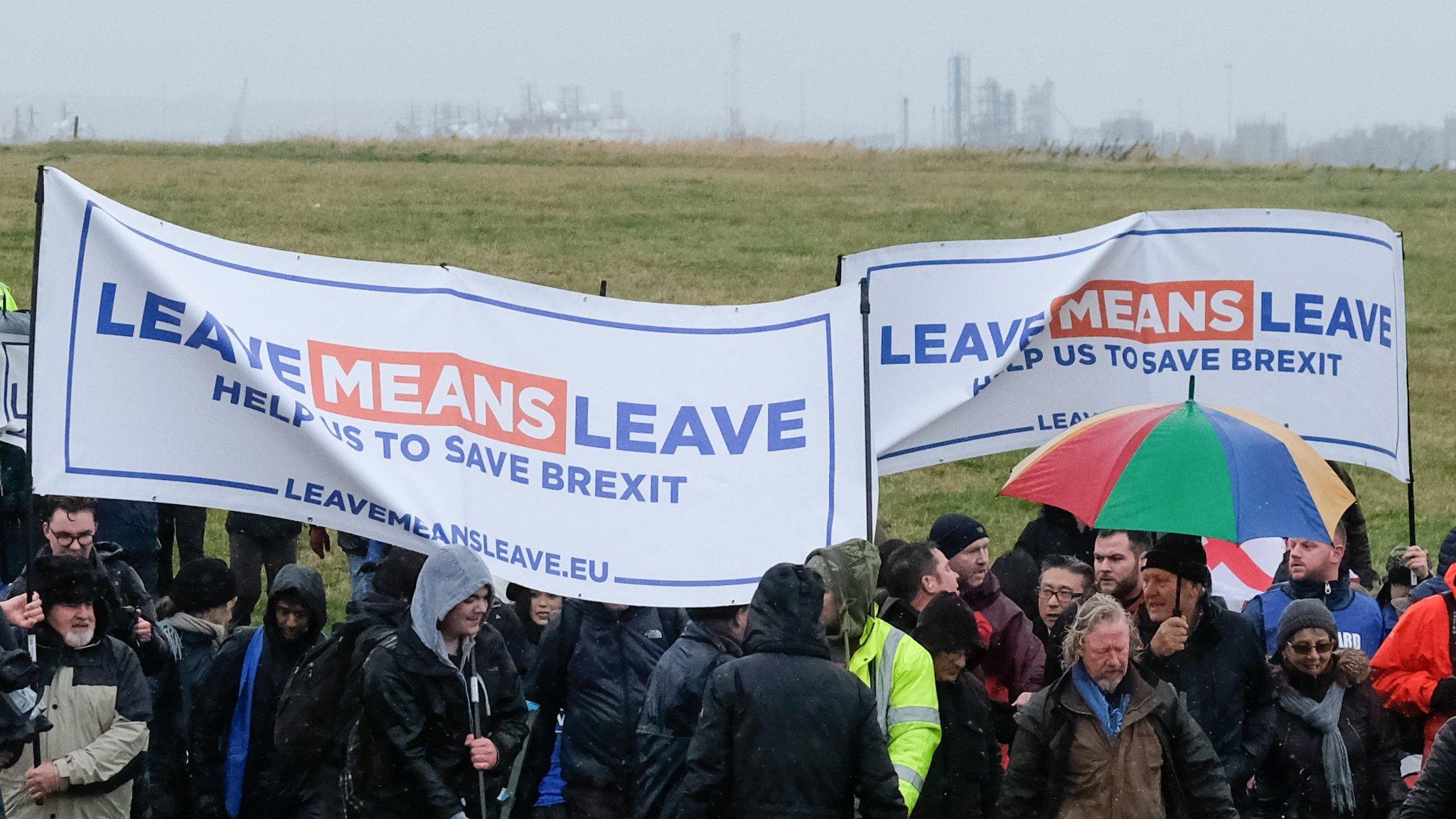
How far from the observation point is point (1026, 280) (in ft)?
29.4

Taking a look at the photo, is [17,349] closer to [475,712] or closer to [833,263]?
[475,712]

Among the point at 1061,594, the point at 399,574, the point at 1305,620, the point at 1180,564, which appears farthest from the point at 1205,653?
the point at 399,574

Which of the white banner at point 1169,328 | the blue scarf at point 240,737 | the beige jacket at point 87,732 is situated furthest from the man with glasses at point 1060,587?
the beige jacket at point 87,732

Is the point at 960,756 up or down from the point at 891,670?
down

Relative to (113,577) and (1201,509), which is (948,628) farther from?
(113,577)

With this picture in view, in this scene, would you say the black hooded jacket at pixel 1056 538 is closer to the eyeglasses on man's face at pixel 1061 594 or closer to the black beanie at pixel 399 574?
the eyeglasses on man's face at pixel 1061 594

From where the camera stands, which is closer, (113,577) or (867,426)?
(867,426)

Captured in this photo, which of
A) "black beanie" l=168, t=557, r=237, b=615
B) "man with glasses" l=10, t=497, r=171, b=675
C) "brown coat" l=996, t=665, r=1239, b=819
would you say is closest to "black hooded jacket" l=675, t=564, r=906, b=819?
"brown coat" l=996, t=665, r=1239, b=819

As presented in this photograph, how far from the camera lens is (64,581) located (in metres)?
7.00

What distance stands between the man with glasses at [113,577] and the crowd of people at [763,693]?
0.01 meters

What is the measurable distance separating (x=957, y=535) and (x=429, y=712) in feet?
8.60

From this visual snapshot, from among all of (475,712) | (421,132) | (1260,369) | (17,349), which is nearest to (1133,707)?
(475,712)

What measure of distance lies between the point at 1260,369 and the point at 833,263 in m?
17.5

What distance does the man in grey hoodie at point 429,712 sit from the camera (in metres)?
6.14
